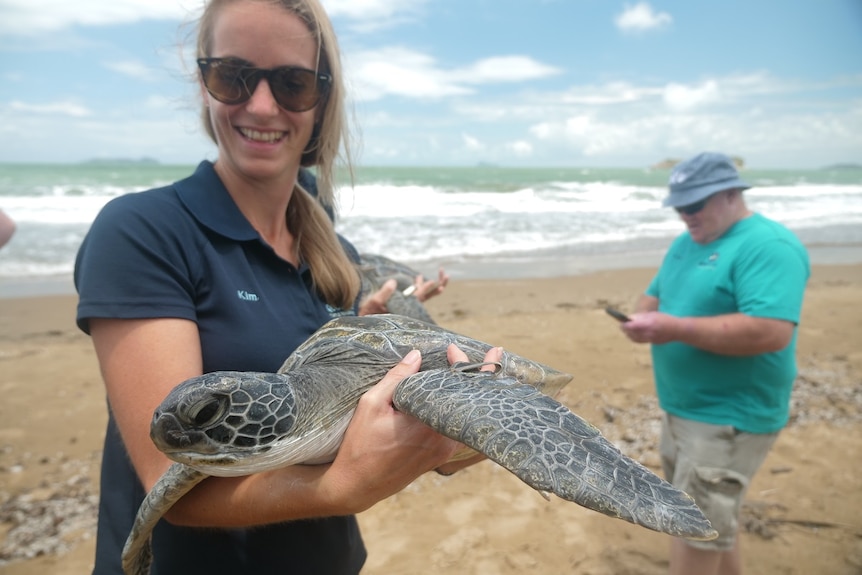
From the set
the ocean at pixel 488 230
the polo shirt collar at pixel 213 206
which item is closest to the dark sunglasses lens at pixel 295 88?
the polo shirt collar at pixel 213 206

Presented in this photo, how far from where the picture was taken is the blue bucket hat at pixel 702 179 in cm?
247

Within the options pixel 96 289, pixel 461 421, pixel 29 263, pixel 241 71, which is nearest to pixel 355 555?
pixel 461 421

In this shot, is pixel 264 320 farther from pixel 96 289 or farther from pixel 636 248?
pixel 636 248

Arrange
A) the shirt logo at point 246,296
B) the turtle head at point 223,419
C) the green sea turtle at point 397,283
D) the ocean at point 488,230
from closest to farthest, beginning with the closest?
the turtle head at point 223,419 < the shirt logo at point 246,296 < the green sea turtle at point 397,283 < the ocean at point 488,230

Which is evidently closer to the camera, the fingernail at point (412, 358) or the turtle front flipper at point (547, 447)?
the turtle front flipper at point (547, 447)

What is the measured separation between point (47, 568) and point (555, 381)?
267 cm

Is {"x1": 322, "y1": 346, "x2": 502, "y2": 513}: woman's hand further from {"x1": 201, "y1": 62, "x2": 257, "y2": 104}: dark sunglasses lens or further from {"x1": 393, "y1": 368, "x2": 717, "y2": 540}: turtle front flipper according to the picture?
{"x1": 201, "y1": 62, "x2": 257, "y2": 104}: dark sunglasses lens

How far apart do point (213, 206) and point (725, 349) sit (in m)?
1.99

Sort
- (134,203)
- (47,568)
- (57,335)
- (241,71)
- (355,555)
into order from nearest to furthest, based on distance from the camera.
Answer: (134,203), (241,71), (355,555), (47,568), (57,335)

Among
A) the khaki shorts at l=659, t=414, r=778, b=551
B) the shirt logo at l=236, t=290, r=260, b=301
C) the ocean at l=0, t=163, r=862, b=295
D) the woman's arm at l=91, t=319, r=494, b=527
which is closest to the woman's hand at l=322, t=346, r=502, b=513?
the woman's arm at l=91, t=319, r=494, b=527

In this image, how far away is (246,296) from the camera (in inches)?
54.0

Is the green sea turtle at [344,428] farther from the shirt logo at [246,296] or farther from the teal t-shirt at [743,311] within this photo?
the teal t-shirt at [743,311]

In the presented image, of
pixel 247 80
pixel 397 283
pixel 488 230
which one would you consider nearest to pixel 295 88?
→ pixel 247 80

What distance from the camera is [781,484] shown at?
11.2 feet
